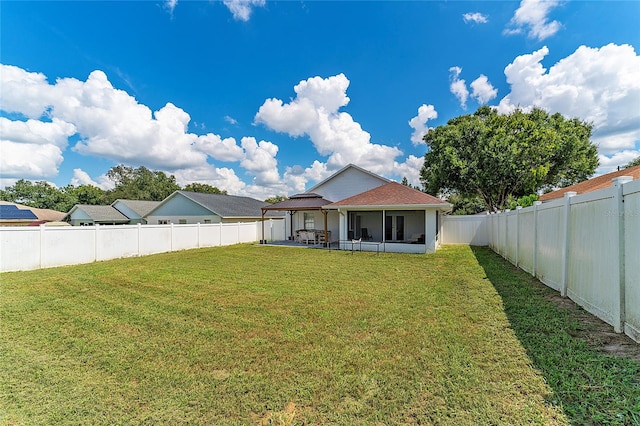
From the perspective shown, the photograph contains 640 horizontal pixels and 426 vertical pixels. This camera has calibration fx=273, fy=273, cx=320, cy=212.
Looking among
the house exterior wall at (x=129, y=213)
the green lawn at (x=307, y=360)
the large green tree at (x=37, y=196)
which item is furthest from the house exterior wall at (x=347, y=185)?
the large green tree at (x=37, y=196)

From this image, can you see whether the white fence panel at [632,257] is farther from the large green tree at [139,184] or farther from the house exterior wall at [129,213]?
the large green tree at [139,184]

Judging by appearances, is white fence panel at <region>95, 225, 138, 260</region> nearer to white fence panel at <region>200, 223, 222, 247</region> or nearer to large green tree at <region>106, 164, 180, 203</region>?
white fence panel at <region>200, 223, 222, 247</region>

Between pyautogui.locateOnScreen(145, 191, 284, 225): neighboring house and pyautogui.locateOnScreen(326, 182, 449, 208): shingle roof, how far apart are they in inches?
496

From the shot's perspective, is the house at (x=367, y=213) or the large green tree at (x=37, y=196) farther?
the large green tree at (x=37, y=196)

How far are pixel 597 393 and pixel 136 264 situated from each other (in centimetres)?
1334

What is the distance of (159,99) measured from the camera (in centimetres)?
1925

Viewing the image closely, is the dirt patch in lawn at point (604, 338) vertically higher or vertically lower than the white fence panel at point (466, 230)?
lower

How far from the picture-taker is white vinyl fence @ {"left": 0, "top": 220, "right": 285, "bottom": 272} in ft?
31.7

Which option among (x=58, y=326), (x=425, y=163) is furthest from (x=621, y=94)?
(x=58, y=326)

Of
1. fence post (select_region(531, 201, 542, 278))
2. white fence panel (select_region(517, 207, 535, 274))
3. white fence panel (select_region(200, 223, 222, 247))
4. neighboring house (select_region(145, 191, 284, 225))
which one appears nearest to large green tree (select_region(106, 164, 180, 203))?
neighboring house (select_region(145, 191, 284, 225))

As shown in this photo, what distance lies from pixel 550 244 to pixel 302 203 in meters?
14.2

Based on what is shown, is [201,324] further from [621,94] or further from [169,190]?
[169,190]

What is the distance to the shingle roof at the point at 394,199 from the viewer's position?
46.1 ft

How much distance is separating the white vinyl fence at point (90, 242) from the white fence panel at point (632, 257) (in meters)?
15.6
